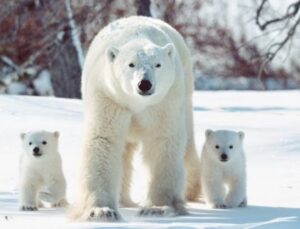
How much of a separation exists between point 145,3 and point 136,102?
12860mm

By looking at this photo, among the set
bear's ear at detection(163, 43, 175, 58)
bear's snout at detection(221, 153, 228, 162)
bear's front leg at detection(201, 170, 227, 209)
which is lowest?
bear's front leg at detection(201, 170, 227, 209)

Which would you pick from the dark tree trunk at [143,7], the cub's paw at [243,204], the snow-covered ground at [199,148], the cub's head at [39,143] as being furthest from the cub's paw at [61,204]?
the dark tree trunk at [143,7]

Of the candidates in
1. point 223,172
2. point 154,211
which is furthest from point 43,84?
point 154,211

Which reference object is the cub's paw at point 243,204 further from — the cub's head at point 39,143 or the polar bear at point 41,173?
the cub's head at point 39,143

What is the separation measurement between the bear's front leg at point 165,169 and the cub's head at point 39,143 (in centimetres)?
82

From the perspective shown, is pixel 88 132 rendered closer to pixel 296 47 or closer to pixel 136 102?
pixel 136 102

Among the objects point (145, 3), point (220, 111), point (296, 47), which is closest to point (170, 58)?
point (220, 111)

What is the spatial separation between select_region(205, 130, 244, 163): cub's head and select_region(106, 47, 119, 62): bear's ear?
115 centimetres

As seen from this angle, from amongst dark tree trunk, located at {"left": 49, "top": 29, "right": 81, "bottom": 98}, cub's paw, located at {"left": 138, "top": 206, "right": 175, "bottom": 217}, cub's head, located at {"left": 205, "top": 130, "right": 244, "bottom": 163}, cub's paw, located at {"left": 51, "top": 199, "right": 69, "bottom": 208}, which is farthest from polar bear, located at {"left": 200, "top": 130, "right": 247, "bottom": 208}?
dark tree trunk, located at {"left": 49, "top": 29, "right": 81, "bottom": 98}

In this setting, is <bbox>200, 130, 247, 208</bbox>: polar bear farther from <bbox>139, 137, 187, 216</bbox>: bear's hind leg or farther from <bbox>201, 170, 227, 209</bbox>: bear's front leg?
<bbox>139, 137, 187, 216</bbox>: bear's hind leg

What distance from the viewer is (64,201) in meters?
6.93

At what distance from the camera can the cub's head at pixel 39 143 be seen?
22.6ft

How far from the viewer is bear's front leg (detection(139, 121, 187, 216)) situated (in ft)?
21.1

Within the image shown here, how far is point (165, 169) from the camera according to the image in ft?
21.2
